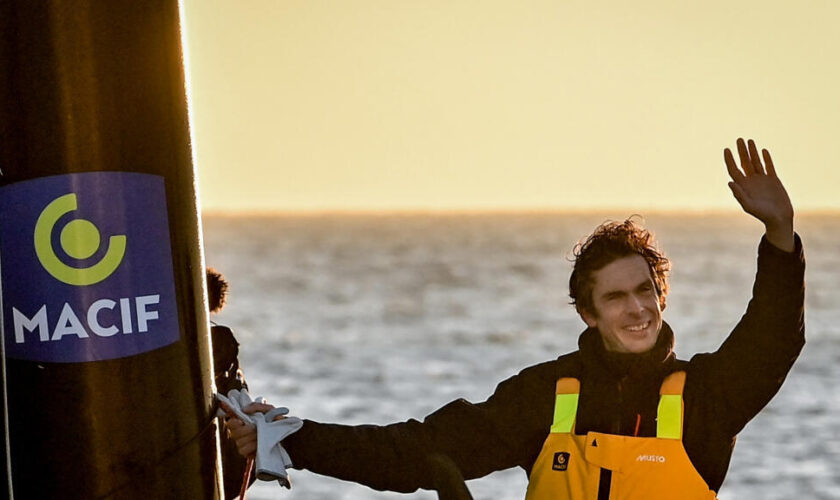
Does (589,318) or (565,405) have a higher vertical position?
(589,318)

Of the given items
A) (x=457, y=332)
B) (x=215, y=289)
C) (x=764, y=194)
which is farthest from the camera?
(x=457, y=332)

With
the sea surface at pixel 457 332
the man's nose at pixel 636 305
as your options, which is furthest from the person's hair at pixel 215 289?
the sea surface at pixel 457 332

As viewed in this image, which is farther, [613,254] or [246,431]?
[613,254]

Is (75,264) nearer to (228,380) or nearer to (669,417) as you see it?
(228,380)

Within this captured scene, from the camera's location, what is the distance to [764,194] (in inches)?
131

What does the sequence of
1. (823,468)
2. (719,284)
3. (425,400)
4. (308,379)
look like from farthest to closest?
(719,284) < (308,379) < (425,400) < (823,468)

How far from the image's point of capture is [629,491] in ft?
11.1

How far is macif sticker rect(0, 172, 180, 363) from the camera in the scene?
256cm

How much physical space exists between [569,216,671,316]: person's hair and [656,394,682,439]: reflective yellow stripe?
0.84 ft

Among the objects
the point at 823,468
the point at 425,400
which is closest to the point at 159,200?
the point at 823,468

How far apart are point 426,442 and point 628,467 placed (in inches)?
19.5

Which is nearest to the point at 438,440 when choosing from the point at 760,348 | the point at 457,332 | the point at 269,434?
the point at 269,434

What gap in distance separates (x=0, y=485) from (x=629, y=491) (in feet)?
4.89

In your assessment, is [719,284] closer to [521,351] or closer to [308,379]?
[521,351]
